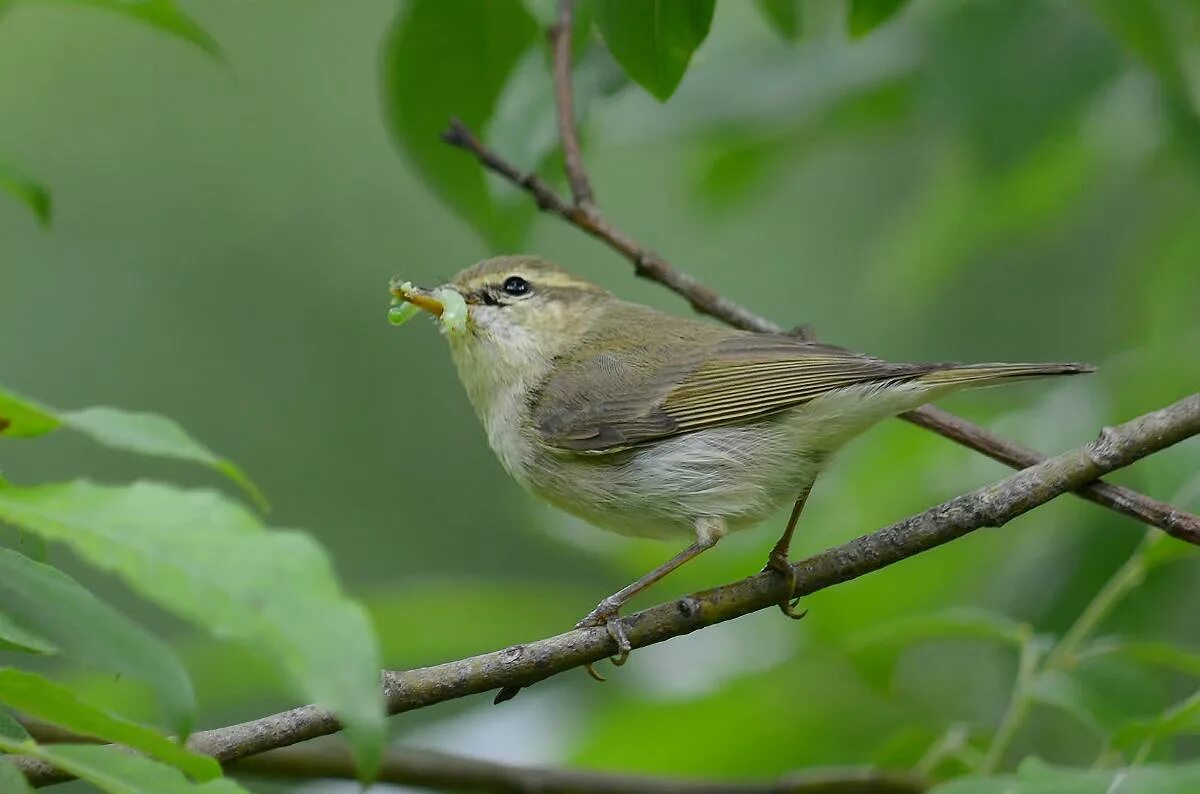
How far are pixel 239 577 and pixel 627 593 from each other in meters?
1.91

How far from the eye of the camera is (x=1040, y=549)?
3.75 meters

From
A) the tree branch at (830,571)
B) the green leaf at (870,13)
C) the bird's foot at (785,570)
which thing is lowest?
the tree branch at (830,571)

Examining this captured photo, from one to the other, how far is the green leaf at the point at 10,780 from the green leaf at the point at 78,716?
0.06 meters

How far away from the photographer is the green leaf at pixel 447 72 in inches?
115

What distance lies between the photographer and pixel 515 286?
452cm

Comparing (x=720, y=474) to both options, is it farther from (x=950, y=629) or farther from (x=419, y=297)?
(x=419, y=297)

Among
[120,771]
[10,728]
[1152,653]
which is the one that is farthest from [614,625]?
[120,771]

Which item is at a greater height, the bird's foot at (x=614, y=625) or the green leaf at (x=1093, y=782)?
the bird's foot at (x=614, y=625)

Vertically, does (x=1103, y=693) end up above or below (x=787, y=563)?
below

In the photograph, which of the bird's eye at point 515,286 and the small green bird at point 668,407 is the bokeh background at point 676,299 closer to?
the small green bird at point 668,407

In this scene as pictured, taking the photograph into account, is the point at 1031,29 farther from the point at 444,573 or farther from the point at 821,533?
the point at 444,573

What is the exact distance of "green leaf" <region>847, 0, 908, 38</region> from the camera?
2.65 m

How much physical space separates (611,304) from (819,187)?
5.89m

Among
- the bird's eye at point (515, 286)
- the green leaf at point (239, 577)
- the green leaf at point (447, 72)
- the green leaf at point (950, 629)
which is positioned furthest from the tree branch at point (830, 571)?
the bird's eye at point (515, 286)
